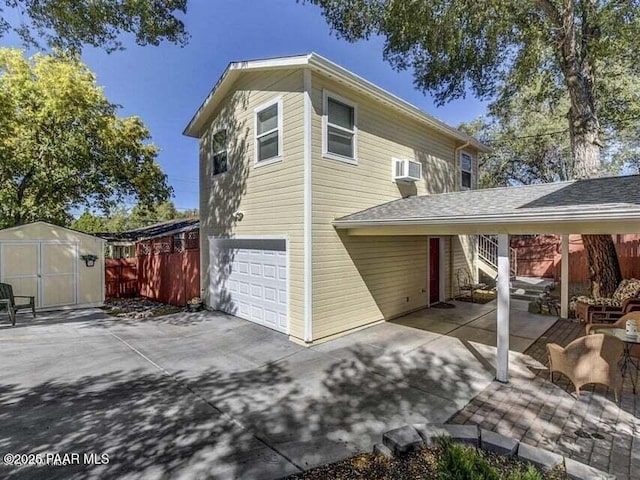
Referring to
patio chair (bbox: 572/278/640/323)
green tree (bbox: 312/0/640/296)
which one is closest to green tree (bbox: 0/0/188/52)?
green tree (bbox: 312/0/640/296)

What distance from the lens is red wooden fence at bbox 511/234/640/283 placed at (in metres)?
13.2

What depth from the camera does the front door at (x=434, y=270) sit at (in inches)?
422

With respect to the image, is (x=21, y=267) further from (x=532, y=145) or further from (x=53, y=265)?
(x=532, y=145)

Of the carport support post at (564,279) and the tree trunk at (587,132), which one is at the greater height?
the tree trunk at (587,132)

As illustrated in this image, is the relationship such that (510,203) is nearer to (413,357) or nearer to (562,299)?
(413,357)

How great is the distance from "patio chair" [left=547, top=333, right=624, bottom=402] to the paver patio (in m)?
0.50

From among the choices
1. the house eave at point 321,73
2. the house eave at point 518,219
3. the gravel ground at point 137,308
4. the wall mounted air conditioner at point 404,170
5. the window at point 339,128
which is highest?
the house eave at point 321,73

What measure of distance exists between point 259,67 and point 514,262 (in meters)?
15.6

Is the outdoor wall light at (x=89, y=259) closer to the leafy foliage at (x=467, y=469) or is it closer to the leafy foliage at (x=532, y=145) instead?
the leafy foliage at (x=467, y=469)

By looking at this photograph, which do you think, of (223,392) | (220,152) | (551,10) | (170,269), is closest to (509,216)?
(223,392)

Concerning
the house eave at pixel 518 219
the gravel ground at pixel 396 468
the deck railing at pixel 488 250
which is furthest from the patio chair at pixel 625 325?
the deck railing at pixel 488 250

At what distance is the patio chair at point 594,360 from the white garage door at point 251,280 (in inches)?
206

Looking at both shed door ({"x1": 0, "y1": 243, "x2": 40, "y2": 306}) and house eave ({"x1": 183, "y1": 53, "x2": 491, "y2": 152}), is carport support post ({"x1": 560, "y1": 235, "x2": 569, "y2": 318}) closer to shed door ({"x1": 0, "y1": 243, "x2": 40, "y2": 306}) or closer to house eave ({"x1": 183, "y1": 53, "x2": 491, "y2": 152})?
house eave ({"x1": 183, "y1": 53, "x2": 491, "y2": 152})

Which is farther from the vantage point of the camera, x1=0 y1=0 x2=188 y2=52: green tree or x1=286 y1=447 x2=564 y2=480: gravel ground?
x1=0 y1=0 x2=188 y2=52: green tree
